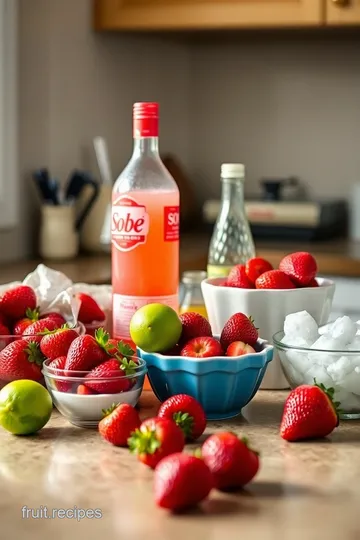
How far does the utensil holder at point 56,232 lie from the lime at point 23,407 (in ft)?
5.93

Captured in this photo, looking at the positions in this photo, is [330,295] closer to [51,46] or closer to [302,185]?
[51,46]

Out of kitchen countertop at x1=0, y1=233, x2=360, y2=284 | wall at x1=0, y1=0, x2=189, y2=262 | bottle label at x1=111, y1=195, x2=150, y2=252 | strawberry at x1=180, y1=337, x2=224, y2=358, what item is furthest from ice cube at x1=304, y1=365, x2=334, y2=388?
wall at x1=0, y1=0, x2=189, y2=262

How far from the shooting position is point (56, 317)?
1384mm

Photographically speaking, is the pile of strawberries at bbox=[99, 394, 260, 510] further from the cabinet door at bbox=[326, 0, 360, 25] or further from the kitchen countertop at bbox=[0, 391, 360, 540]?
the cabinet door at bbox=[326, 0, 360, 25]

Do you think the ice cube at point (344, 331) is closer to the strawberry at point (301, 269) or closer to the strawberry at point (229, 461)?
the strawberry at point (301, 269)

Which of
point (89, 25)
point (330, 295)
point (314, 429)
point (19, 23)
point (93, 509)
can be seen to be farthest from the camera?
point (89, 25)

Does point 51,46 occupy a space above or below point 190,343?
above

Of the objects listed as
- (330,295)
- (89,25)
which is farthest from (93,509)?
(89,25)

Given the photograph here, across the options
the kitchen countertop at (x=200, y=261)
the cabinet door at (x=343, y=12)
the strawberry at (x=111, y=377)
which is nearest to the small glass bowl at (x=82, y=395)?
the strawberry at (x=111, y=377)

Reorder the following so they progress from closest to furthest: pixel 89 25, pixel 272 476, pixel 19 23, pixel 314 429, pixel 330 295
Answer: pixel 272 476 < pixel 314 429 < pixel 330 295 < pixel 19 23 < pixel 89 25

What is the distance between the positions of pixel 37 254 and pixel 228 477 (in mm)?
2143

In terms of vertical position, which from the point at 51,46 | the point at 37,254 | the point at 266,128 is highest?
the point at 51,46

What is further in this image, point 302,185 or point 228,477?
point 302,185

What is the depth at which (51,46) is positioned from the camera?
298 centimetres
